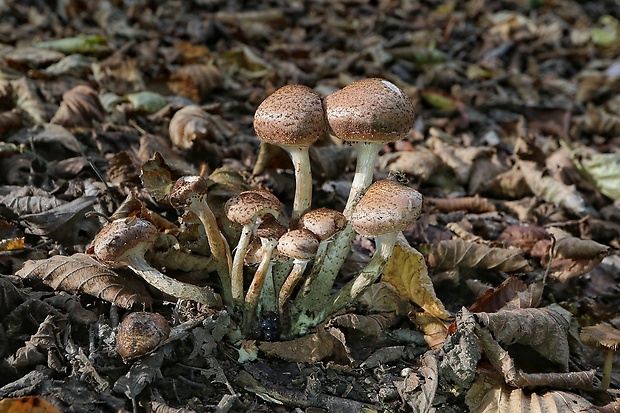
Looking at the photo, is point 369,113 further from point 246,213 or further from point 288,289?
point 288,289

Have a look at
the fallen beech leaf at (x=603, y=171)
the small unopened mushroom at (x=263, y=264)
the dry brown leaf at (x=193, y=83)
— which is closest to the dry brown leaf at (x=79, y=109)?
the dry brown leaf at (x=193, y=83)

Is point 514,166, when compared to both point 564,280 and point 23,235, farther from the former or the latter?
point 23,235

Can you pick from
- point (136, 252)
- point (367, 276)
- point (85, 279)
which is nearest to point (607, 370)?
point (367, 276)

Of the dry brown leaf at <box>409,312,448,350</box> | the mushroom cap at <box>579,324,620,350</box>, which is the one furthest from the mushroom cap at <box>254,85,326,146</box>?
the mushroom cap at <box>579,324,620,350</box>

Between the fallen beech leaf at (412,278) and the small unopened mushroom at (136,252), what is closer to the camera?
the small unopened mushroom at (136,252)

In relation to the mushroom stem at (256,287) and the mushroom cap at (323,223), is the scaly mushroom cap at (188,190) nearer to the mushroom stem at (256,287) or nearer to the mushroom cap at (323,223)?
the mushroom stem at (256,287)

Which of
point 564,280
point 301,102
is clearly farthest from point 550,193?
point 301,102

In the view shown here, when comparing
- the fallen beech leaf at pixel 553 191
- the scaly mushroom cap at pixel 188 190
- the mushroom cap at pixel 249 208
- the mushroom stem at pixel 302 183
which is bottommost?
the fallen beech leaf at pixel 553 191
